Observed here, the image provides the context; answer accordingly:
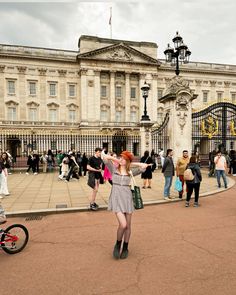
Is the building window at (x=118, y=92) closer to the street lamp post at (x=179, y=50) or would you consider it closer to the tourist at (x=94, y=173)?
the street lamp post at (x=179, y=50)

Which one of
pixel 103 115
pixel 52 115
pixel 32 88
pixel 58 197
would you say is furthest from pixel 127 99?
pixel 58 197

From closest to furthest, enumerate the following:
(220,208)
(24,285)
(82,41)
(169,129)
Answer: (24,285) → (220,208) → (169,129) → (82,41)

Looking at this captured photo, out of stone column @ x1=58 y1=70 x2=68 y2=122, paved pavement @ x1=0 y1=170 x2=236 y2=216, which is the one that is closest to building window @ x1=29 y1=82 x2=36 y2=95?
stone column @ x1=58 y1=70 x2=68 y2=122

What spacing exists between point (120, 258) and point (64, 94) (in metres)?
45.1

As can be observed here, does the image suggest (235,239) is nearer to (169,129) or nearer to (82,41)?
(169,129)

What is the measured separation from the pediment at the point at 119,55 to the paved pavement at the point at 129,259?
140 feet

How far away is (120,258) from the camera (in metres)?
4.11

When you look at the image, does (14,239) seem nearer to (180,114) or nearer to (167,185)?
(167,185)

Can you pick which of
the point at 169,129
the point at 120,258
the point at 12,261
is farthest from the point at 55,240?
the point at 169,129

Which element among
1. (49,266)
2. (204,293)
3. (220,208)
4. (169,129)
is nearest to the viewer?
(204,293)

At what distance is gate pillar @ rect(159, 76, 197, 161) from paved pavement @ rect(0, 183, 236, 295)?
889cm

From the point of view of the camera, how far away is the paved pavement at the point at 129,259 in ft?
10.7

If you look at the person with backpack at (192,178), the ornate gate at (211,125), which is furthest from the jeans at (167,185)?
the ornate gate at (211,125)

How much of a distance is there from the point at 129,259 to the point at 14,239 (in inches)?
86.2
